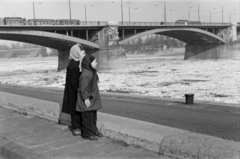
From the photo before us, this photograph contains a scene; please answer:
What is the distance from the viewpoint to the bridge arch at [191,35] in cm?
4962

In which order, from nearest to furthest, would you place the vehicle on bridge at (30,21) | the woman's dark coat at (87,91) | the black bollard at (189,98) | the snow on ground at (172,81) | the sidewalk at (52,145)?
the sidewalk at (52,145) < the woman's dark coat at (87,91) < the black bollard at (189,98) < the snow on ground at (172,81) < the vehicle on bridge at (30,21)

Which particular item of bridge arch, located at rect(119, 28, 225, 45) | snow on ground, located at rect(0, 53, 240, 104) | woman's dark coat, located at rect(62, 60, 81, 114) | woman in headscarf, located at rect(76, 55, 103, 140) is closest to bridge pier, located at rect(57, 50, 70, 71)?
snow on ground, located at rect(0, 53, 240, 104)

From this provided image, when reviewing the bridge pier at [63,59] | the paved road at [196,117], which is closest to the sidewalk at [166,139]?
the paved road at [196,117]

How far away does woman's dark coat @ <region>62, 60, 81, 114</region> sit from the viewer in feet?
15.7

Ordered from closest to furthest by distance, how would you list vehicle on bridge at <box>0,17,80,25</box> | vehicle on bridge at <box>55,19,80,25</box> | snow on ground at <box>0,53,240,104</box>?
1. snow on ground at <box>0,53,240,104</box>
2. vehicle on bridge at <box>0,17,80,25</box>
3. vehicle on bridge at <box>55,19,80,25</box>

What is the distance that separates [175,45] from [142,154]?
114m

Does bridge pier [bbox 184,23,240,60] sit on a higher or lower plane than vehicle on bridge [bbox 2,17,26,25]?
lower

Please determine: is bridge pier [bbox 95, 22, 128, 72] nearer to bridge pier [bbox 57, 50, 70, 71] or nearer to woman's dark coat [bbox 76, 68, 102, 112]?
bridge pier [bbox 57, 50, 70, 71]

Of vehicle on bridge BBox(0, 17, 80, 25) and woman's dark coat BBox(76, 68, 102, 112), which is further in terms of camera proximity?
vehicle on bridge BBox(0, 17, 80, 25)

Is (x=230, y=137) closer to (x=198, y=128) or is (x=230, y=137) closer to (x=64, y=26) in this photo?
(x=198, y=128)

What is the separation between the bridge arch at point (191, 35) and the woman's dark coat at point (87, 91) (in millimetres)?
42094

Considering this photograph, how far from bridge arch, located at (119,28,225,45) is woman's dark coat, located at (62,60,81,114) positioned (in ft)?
137

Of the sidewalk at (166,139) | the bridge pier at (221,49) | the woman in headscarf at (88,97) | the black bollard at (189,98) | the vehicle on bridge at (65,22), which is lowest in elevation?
the black bollard at (189,98)

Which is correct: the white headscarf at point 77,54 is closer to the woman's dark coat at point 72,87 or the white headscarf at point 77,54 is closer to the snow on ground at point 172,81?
the woman's dark coat at point 72,87
